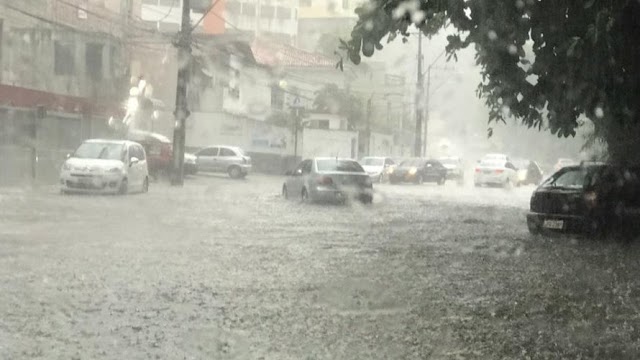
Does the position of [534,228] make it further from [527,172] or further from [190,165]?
[527,172]

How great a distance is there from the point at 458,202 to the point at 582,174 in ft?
43.2

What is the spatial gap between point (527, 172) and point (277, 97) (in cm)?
1859

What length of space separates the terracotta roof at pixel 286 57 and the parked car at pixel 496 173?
21.0 metres

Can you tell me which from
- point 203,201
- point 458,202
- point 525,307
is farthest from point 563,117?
point 458,202

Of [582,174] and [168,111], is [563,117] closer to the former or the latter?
[582,174]

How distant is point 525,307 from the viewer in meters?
8.55

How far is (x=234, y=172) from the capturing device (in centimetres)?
4141

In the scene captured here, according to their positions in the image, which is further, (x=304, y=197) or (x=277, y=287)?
(x=304, y=197)

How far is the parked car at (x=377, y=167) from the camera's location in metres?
45.3

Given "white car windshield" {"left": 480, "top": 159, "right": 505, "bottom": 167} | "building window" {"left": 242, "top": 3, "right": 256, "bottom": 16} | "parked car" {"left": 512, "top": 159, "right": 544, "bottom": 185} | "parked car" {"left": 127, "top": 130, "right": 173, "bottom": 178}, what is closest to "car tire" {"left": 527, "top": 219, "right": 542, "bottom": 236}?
"parked car" {"left": 127, "top": 130, "right": 173, "bottom": 178}

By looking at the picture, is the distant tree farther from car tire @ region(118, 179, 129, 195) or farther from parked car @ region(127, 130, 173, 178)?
car tire @ region(118, 179, 129, 195)

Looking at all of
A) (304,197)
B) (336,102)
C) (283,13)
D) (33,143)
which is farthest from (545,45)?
(283,13)

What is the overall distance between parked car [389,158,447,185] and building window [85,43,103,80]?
17.1 metres

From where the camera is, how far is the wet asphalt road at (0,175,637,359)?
6621 millimetres
